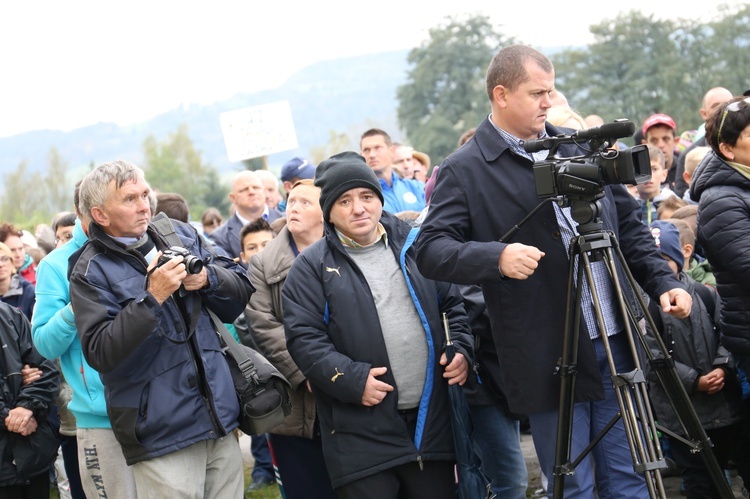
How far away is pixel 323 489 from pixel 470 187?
2.17 m

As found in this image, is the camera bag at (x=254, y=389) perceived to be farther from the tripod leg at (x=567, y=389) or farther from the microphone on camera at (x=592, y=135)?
the microphone on camera at (x=592, y=135)

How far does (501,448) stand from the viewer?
4.82 meters

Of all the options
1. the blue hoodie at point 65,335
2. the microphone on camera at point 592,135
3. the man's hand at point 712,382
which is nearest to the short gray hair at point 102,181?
the blue hoodie at point 65,335

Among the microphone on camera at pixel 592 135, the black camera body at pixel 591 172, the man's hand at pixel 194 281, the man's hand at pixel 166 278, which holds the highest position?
the microphone on camera at pixel 592 135

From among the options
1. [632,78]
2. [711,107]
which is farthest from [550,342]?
[632,78]

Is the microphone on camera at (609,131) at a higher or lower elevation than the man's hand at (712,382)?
higher

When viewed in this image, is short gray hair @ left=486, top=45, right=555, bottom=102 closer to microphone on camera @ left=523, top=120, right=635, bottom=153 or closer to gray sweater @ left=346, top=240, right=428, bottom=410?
microphone on camera @ left=523, top=120, right=635, bottom=153

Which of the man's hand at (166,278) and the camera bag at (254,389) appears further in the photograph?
the camera bag at (254,389)

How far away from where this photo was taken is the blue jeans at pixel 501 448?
4785 millimetres

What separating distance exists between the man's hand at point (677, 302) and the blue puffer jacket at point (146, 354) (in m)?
2.05

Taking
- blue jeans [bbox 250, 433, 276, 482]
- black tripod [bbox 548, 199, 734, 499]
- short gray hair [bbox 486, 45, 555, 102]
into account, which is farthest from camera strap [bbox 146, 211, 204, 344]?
blue jeans [bbox 250, 433, 276, 482]

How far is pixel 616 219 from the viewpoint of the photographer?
3930mm

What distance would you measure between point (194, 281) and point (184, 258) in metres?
0.21

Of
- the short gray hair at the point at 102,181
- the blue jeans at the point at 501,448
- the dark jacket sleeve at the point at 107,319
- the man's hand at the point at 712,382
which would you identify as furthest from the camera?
the man's hand at the point at 712,382
